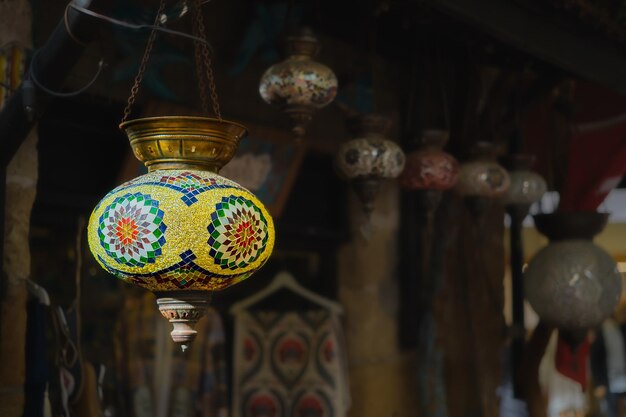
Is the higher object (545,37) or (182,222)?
(545,37)

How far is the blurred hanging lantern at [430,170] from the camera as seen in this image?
4.82 m

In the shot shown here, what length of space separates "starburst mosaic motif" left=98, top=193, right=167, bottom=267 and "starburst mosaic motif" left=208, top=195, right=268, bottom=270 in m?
0.13

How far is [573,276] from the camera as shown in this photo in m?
5.41

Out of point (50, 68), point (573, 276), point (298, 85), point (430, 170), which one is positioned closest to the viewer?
point (50, 68)

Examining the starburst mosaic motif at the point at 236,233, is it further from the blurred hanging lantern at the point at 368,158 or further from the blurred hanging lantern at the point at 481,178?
the blurred hanging lantern at the point at 481,178

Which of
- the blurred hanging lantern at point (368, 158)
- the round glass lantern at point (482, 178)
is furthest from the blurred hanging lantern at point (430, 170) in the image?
the blurred hanging lantern at point (368, 158)

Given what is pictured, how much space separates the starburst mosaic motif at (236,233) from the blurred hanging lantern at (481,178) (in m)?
2.80

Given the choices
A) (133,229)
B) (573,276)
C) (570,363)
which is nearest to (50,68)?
(133,229)

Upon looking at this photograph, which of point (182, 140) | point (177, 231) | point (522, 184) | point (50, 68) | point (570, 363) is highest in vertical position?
point (522, 184)

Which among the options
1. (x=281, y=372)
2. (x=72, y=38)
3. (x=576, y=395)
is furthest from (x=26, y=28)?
(x=576, y=395)

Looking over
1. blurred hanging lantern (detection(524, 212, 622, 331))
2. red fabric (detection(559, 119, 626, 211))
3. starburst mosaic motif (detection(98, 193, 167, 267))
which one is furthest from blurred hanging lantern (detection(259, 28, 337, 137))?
red fabric (detection(559, 119, 626, 211))

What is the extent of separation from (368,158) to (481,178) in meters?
0.93

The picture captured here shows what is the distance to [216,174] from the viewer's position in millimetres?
2514

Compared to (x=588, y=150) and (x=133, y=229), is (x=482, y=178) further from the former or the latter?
(x=133, y=229)
